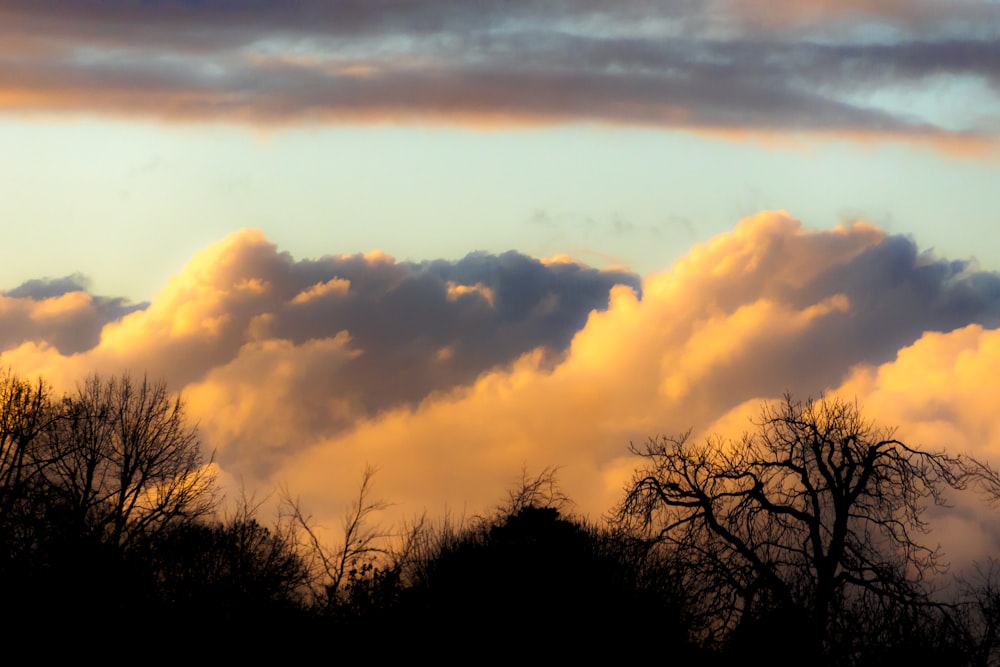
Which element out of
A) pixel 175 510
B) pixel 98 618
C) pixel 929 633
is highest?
pixel 175 510

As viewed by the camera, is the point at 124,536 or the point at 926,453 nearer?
the point at 926,453

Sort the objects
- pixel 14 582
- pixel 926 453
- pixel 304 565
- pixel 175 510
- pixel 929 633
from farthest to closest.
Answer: pixel 175 510 → pixel 304 565 → pixel 14 582 → pixel 926 453 → pixel 929 633

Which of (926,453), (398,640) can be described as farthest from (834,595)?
(398,640)

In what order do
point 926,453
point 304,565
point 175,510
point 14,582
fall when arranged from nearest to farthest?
1. point 926,453
2. point 14,582
3. point 304,565
4. point 175,510

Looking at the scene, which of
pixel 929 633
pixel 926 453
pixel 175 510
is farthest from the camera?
pixel 175 510

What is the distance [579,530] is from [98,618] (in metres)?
22.4

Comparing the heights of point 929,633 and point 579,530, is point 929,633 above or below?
below

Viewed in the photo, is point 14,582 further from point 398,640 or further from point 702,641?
point 702,641

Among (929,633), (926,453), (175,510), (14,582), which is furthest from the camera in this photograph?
(175,510)

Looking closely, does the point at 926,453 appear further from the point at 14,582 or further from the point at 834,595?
the point at 14,582

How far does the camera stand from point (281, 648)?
35906 millimetres

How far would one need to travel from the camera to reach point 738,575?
1304 inches

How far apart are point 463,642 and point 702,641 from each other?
22.0ft

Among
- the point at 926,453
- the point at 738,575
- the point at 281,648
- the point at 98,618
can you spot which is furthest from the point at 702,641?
the point at 98,618
